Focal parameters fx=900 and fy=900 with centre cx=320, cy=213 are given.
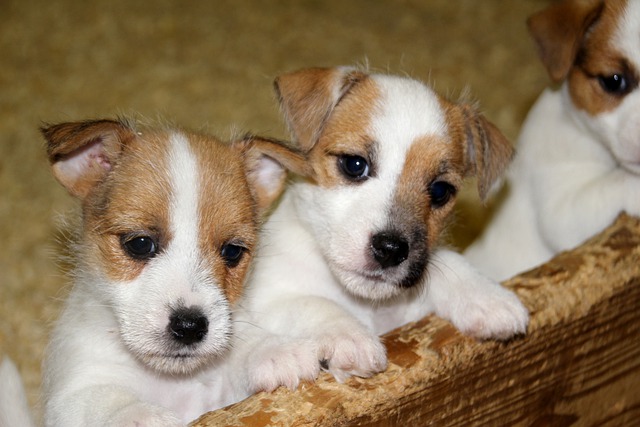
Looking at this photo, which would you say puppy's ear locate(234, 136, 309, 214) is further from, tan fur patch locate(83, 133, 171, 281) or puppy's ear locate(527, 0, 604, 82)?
puppy's ear locate(527, 0, 604, 82)

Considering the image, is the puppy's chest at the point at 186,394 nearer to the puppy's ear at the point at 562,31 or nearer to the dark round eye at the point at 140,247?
the dark round eye at the point at 140,247

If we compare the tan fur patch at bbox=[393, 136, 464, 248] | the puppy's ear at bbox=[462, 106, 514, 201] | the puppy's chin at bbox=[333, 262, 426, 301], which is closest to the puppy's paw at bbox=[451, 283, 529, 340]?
the puppy's chin at bbox=[333, 262, 426, 301]

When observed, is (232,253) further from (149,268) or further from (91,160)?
(91,160)

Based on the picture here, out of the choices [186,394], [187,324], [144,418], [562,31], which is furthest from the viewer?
[562,31]

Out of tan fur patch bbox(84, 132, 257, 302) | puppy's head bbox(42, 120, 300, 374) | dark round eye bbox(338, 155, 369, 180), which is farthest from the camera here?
dark round eye bbox(338, 155, 369, 180)

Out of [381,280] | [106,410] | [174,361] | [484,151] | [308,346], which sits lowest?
[106,410]

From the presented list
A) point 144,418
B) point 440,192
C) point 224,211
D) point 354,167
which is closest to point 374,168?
point 354,167

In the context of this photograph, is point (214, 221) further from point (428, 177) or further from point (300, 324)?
point (428, 177)
